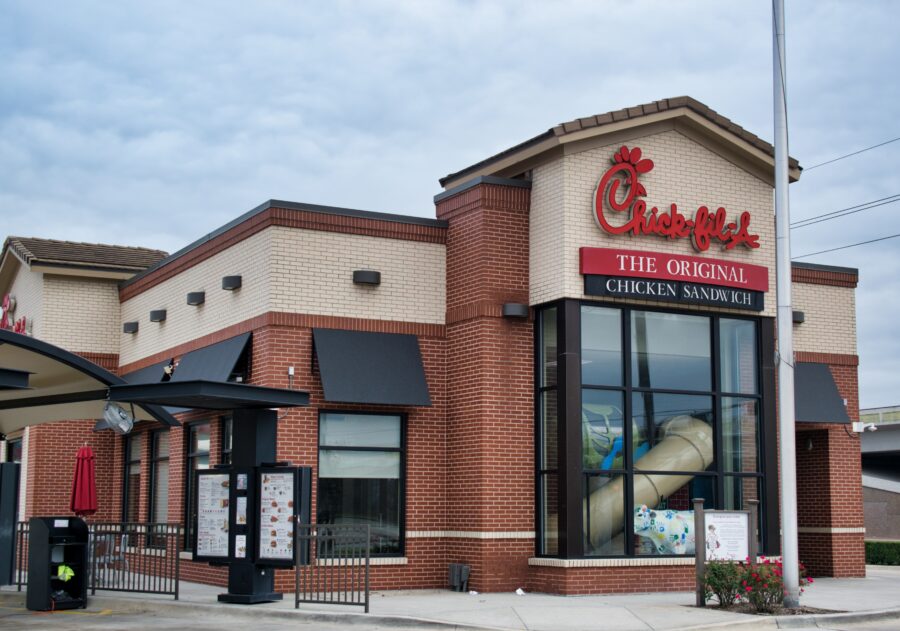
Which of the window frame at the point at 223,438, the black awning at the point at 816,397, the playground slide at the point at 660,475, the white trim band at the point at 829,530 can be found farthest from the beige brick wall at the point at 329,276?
the white trim band at the point at 829,530

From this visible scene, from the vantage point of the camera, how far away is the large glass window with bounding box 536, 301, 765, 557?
19.5 meters

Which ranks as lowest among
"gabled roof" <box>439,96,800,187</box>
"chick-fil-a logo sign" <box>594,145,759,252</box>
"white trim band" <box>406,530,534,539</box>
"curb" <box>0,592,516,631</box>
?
"curb" <box>0,592,516,631</box>

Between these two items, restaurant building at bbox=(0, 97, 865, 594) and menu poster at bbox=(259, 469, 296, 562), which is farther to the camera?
restaurant building at bbox=(0, 97, 865, 594)

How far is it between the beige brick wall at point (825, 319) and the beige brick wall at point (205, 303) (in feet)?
34.9

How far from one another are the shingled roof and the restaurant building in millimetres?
7330

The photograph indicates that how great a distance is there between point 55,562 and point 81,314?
11.5 m

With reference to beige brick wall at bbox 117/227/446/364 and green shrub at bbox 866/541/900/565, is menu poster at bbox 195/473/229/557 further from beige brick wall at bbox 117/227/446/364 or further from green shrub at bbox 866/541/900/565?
green shrub at bbox 866/541/900/565

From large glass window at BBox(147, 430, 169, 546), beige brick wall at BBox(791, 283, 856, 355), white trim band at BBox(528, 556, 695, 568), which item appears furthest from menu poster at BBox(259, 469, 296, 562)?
beige brick wall at BBox(791, 283, 856, 355)

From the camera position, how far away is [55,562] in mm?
17875

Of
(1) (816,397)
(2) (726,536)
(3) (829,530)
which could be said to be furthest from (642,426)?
(3) (829,530)

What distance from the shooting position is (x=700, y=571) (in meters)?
16.8

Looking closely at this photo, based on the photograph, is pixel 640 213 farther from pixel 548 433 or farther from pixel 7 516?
pixel 7 516

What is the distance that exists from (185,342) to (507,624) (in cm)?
1146

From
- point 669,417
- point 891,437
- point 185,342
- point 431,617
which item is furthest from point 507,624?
point 891,437
